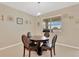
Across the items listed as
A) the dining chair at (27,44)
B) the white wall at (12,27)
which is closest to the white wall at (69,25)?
the white wall at (12,27)

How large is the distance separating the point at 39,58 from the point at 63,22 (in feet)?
8.07

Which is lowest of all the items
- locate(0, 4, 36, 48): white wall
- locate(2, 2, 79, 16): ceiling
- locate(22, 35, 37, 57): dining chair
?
locate(22, 35, 37, 57): dining chair

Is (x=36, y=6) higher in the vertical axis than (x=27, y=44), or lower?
higher

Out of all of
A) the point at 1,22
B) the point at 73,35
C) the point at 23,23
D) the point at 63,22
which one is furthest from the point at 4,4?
the point at 73,35

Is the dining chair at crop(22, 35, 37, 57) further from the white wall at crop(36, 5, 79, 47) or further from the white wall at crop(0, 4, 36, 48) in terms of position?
the white wall at crop(36, 5, 79, 47)

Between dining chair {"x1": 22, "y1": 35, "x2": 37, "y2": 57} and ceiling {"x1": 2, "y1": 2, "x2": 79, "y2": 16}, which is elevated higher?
ceiling {"x1": 2, "y1": 2, "x2": 79, "y2": 16}

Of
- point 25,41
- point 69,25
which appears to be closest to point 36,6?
point 69,25

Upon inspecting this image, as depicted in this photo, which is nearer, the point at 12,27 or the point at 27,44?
the point at 27,44

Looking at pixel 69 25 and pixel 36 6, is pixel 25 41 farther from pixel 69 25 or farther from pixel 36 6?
pixel 69 25

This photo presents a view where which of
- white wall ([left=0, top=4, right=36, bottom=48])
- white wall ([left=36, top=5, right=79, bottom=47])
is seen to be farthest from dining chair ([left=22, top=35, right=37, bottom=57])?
white wall ([left=36, top=5, right=79, bottom=47])

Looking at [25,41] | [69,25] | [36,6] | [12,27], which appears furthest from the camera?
[69,25]

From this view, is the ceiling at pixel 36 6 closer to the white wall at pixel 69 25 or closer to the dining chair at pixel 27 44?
the white wall at pixel 69 25

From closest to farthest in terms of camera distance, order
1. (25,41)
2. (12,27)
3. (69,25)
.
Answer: (25,41), (12,27), (69,25)

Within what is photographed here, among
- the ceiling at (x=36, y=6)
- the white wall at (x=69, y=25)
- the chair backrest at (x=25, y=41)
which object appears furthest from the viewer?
the white wall at (x=69, y=25)
